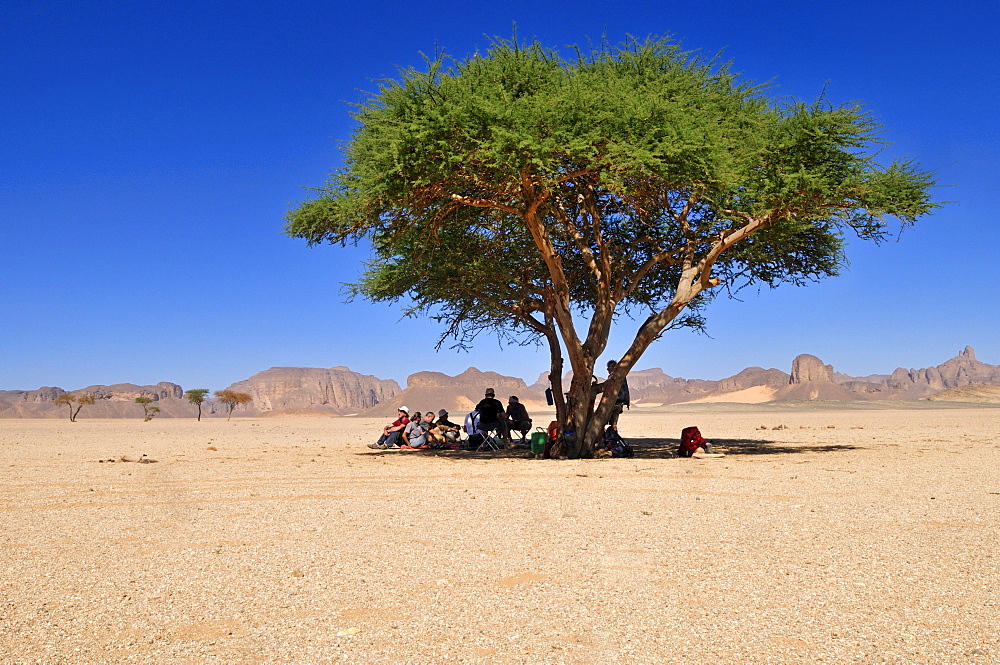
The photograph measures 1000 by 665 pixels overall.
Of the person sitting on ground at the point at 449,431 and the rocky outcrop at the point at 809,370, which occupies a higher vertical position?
the rocky outcrop at the point at 809,370

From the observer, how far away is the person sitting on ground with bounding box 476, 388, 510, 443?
1978 centimetres

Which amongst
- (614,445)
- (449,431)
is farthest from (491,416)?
(614,445)

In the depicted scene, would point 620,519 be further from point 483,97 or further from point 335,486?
point 483,97

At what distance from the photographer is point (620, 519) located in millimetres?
8016

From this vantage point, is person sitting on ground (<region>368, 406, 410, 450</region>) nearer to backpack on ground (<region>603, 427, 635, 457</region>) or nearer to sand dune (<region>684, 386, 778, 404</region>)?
backpack on ground (<region>603, 427, 635, 457</region>)

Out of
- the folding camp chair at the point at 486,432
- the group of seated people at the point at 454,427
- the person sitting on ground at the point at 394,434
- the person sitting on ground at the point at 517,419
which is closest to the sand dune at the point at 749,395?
the person sitting on ground at the point at 517,419

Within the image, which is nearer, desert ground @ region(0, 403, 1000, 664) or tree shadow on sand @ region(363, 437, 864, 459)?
A: desert ground @ region(0, 403, 1000, 664)

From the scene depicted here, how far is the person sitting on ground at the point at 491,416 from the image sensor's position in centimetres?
1978

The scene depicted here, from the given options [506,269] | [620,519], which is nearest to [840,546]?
[620,519]

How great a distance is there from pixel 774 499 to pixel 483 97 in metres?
8.61

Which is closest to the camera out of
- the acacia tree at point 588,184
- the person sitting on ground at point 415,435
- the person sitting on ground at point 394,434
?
the acacia tree at point 588,184

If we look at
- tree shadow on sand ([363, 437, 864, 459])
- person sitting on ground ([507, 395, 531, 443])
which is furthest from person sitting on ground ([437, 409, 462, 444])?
person sitting on ground ([507, 395, 531, 443])

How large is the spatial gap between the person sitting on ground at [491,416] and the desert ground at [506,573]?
27.4 ft

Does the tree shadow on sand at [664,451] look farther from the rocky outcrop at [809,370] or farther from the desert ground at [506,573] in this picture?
the rocky outcrop at [809,370]
